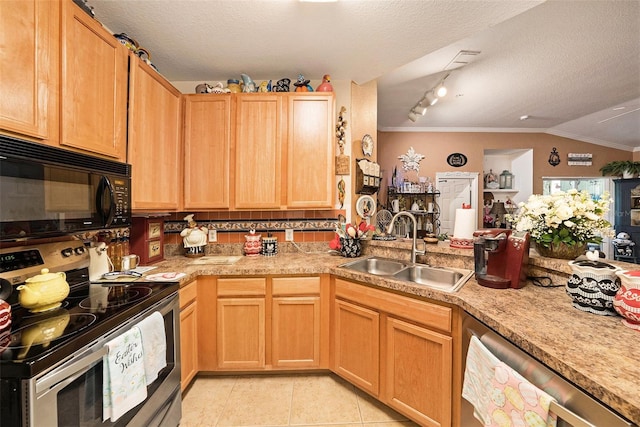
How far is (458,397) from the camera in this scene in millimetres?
1264

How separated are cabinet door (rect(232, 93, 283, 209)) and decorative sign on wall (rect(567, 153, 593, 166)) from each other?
18.7 feet

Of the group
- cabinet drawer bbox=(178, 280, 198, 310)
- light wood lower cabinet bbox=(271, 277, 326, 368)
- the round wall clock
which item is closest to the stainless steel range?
cabinet drawer bbox=(178, 280, 198, 310)

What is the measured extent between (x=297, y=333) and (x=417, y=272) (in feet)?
3.31

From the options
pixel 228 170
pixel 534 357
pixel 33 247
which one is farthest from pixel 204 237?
pixel 534 357

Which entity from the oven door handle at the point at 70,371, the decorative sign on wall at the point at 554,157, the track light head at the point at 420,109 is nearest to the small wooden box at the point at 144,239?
the oven door handle at the point at 70,371

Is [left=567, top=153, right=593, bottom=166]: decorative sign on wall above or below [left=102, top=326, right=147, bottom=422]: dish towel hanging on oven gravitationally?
above

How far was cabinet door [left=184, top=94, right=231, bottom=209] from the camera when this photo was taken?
7.03 feet

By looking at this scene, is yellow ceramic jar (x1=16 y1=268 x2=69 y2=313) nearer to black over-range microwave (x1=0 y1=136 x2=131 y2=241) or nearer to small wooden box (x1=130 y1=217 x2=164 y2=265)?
black over-range microwave (x1=0 y1=136 x2=131 y2=241)

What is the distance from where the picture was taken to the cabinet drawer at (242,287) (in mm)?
1829

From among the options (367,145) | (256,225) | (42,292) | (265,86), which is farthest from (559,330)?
(265,86)

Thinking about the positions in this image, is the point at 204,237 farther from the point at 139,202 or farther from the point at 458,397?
the point at 458,397

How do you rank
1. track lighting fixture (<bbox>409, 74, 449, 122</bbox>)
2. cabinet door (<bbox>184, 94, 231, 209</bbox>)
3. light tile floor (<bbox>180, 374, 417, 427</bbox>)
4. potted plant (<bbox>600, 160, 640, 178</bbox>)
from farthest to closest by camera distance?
potted plant (<bbox>600, 160, 640, 178</bbox>), track lighting fixture (<bbox>409, 74, 449, 122</bbox>), cabinet door (<bbox>184, 94, 231, 209</bbox>), light tile floor (<bbox>180, 374, 417, 427</bbox>)

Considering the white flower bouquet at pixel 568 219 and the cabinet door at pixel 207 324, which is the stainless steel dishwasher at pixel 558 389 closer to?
the white flower bouquet at pixel 568 219

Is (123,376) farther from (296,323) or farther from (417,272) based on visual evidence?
(417,272)
